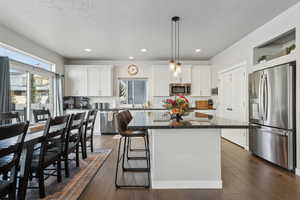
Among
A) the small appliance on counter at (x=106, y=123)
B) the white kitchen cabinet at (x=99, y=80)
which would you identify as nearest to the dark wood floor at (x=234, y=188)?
the small appliance on counter at (x=106, y=123)

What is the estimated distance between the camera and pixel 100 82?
19.3 ft

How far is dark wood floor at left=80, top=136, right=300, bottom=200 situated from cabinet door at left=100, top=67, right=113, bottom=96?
3.29 metres

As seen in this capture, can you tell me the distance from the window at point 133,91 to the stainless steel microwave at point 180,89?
3.38 ft

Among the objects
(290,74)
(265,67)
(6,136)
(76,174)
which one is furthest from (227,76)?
(6,136)

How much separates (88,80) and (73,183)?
13.5ft

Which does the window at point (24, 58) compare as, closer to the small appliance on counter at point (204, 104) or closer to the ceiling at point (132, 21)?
the ceiling at point (132, 21)

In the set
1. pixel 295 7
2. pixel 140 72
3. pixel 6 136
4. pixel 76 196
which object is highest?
pixel 295 7

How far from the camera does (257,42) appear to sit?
11.6 ft

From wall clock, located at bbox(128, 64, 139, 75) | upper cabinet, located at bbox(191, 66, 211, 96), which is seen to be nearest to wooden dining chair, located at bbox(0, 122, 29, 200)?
wall clock, located at bbox(128, 64, 139, 75)

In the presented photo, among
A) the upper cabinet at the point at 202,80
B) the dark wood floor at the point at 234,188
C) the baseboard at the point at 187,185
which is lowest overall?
the dark wood floor at the point at 234,188

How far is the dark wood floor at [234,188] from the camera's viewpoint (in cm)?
202

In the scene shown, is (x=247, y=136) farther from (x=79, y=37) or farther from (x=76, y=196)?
(x=79, y=37)

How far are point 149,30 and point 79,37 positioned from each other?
5.43 feet

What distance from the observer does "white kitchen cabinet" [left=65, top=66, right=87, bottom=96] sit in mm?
5844
